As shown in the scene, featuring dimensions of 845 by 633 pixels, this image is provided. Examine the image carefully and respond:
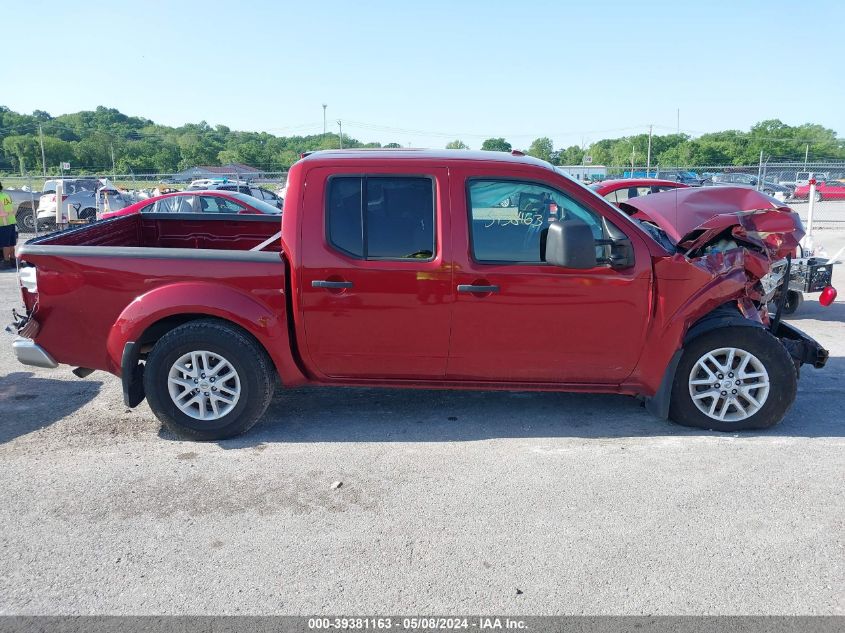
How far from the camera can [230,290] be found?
182 inches

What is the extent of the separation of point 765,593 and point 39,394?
5407 mm

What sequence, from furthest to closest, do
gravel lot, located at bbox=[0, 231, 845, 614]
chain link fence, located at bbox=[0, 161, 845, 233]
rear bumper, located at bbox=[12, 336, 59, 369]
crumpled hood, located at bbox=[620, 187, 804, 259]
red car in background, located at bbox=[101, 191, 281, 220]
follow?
chain link fence, located at bbox=[0, 161, 845, 233]
red car in background, located at bbox=[101, 191, 281, 220]
crumpled hood, located at bbox=[620, 187, 804, 259]
rear bumper, located at bbox=[12, 336, 59, 369]
gravel lot, located at bbox=[0, 231, 845, 614]

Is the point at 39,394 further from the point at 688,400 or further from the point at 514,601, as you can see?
the point at 688,400

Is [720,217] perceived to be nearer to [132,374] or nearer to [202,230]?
[132,374]

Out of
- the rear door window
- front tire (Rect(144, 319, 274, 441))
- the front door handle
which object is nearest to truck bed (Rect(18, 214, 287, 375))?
front tire (Rect(144, 319, 274, 441))

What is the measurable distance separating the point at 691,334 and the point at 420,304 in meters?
1.84

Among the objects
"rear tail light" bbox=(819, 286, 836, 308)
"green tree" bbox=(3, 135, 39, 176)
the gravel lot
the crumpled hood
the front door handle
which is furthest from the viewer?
"green tree" bbox=(3, 135, 39, 176)

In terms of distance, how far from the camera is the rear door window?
459 cm

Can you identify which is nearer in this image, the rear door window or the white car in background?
the rear door window

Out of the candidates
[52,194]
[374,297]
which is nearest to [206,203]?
[52,194]

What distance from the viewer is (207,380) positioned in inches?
185

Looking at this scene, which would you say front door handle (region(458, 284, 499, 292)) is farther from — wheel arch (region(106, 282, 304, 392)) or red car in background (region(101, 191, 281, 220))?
red car in background (region(101, 191, 281, 220))

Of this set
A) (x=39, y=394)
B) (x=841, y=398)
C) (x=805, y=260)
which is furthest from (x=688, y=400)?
(x=39, y=394)

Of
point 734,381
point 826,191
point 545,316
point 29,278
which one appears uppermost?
point 826,191
